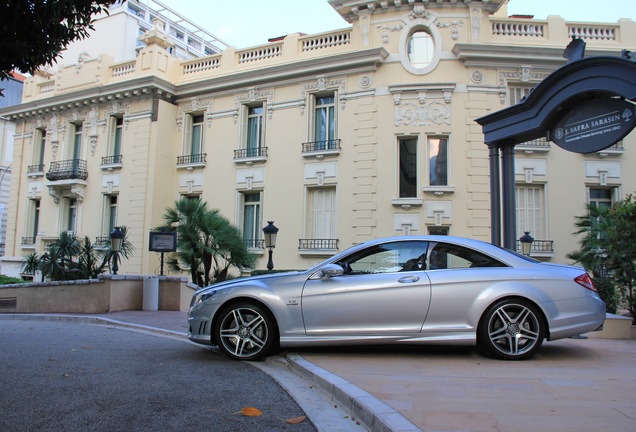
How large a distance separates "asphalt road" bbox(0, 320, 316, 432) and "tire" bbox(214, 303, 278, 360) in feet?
0.60

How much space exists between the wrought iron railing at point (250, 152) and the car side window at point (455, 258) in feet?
48.4

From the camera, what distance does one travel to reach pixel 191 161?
72.6ft

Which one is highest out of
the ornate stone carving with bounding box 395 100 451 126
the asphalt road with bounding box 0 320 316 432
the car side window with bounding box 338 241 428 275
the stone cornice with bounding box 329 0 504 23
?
the stone cornice with bounding box 329 0 504 23

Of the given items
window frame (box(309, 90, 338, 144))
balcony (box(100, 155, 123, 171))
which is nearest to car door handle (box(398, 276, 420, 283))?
window frame (box(309, 90, 338, 144))

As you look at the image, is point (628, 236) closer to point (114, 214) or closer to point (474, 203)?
point (474, 203)

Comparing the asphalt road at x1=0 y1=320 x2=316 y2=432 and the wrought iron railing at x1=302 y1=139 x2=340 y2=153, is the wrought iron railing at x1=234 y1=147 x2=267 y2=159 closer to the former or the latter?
the wrought iron railing at x1=302 y1=139 x2=340 y2=153

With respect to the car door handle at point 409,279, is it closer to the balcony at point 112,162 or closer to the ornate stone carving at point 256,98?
the ornate stone carving at point 256,98

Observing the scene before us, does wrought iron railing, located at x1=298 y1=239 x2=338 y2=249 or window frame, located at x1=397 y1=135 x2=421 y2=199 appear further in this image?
wrought iron railing, located at x1=298 y1=239 x2=338 y2=249

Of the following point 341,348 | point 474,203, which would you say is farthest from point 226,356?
point 474,203

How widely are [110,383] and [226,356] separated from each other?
1.82 meters

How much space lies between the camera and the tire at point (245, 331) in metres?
6.20

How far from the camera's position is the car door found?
5906 millimetres

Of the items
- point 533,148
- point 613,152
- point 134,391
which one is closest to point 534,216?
point 533,148

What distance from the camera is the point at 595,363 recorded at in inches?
227
